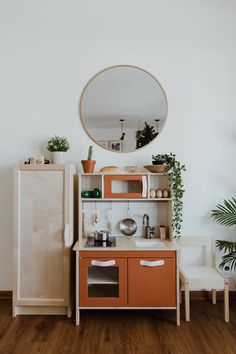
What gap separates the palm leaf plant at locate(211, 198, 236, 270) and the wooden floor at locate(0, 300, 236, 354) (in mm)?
481

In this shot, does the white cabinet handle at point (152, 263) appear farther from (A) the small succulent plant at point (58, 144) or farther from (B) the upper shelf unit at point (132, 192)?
(A) the small succulent plant at point (58, 144)

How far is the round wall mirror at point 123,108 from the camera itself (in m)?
3.03

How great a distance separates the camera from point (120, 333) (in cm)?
237

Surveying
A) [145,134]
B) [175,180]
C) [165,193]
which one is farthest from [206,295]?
[145,134]

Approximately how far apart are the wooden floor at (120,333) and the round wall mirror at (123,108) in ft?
5.38

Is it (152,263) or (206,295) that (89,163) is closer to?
(152,263)

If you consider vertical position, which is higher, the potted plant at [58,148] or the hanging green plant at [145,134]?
the hanging green plant at [145,134]

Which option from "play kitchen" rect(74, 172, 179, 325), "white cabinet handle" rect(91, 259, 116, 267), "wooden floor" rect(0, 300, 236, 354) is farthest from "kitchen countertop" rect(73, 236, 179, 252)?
"wooden floor" rect(0, 300, 236, 354)

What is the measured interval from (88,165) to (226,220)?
1504mm

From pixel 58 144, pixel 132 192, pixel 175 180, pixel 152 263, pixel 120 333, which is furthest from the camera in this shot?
pixel 132 192

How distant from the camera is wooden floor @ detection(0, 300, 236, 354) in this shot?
7.10 feet

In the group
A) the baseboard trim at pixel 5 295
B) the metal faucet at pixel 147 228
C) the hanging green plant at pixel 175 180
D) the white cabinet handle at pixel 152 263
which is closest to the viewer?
the white cabinet handle at pixel 152 263

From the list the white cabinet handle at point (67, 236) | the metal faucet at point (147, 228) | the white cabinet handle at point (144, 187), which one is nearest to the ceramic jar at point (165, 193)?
the white cabinet handle at point (144, 187)

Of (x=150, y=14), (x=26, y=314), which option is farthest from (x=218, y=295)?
(x=150, y=14)
